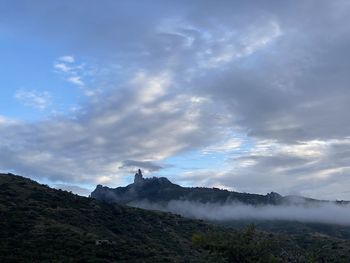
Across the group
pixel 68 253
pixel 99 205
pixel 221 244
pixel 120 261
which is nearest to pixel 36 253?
pixel 68 253

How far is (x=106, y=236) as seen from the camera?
70625 mm

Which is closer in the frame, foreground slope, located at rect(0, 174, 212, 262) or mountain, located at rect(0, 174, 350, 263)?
mountain, located at rect(0, 174, 350, 263)

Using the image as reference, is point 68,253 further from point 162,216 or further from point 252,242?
point 162,216

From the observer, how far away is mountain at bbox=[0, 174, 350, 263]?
43.5 metres

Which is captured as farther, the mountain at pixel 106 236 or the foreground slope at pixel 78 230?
the foreground slope at pixel 78 230

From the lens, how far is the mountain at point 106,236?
4347 cm

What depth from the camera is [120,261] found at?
53250 mm

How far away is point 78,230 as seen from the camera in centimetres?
6669

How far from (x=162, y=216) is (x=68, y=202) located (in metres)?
22.7

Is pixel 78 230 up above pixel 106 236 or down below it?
above

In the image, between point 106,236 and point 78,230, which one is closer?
point 78,230

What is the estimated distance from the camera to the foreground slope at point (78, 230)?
53875mm

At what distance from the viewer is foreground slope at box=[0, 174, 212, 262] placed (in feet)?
177

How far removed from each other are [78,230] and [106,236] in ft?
18.0
